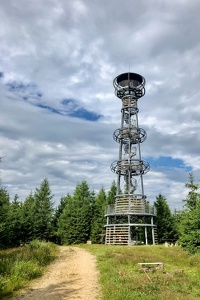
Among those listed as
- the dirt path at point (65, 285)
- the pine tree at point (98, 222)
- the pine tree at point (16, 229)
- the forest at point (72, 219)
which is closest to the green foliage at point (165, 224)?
the forest at point (72, 219)

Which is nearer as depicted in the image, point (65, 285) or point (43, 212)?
point (65, 285)

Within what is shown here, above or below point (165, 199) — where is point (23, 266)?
below

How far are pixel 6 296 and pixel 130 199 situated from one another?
2486cm

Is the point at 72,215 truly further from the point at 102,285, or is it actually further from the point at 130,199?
the point at 102,285

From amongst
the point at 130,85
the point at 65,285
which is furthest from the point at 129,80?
the point at 65,285

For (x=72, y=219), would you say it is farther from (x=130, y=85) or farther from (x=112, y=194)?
(x=130, y=85)

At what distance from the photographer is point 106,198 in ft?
146

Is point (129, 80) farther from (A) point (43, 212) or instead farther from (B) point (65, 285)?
(B) point (65, 285)

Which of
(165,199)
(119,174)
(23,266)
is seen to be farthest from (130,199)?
(23,266)

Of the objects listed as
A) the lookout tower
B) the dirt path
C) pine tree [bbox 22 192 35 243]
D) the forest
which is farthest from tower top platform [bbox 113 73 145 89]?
the dirt path

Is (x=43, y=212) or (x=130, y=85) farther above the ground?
(x=130, y=85)

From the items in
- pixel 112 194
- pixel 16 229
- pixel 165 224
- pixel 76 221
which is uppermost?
pixel 112 194

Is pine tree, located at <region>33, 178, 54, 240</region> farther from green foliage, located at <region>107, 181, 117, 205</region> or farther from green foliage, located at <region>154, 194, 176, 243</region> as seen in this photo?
green foliage, located at <region>154, 194, 176, 243</region>

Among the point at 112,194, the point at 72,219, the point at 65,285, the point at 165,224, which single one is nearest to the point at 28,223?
the point at 72,219
